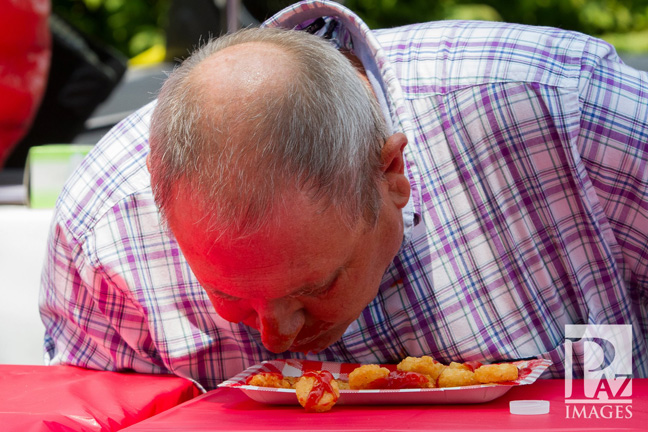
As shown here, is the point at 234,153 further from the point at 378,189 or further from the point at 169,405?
the point at 169,405

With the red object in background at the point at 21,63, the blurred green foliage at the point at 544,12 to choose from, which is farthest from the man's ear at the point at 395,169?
the blurred green foliage at the point at 544,12

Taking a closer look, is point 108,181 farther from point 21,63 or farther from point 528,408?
point 21,63

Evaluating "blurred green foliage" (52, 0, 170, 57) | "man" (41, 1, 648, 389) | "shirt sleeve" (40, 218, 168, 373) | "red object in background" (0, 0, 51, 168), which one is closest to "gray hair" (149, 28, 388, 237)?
"man" (41, 1, 648, 389)

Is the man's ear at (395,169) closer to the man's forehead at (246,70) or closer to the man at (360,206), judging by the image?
the man at (360,206)

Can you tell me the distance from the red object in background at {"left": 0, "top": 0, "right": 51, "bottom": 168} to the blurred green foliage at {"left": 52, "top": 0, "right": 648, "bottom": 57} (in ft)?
8.87

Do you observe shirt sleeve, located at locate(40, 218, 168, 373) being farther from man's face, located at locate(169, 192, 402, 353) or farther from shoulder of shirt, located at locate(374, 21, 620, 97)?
shoulder of shirt, located at locate(374, 21, 620, 97)

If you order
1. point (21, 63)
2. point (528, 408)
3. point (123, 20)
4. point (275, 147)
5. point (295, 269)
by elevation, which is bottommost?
point (528, 408)

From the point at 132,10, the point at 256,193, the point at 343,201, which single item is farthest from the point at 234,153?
the point at 132,10

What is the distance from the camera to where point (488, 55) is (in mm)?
1319

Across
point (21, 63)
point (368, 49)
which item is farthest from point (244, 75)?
point (21, 63)

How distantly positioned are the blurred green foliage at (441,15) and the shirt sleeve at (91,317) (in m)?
4.67

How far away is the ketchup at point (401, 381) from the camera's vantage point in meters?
1.02

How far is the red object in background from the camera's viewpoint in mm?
2943

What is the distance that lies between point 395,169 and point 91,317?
65 centimetres
